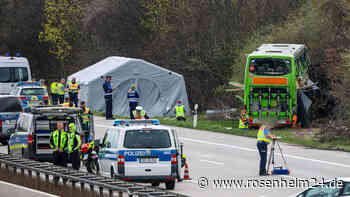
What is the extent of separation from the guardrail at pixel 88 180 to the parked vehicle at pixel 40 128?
6.44 feet

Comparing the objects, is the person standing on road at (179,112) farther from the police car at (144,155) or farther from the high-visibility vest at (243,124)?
the police car at (144,155)

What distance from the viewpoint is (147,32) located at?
66.7 metres

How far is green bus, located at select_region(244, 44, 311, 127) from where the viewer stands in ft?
121

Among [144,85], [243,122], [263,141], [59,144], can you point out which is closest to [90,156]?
[59,144]

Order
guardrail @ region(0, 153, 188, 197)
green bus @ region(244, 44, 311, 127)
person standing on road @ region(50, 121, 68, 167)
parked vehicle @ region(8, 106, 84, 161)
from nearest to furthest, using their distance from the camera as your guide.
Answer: guardrail @ region(0, 153, 188, 197), person standing on road @ region(50, 121, 68, 167), parked vehicle @ region(8, 106, 84, 161), green bus @ region(244, 44, 311, 127)

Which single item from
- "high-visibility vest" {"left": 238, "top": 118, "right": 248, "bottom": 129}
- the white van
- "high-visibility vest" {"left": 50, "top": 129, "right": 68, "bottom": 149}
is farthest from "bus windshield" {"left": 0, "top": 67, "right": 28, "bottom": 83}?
"high-visibility vest" {"left": 50, "top": 129, "right": 68, "bottom": 149}

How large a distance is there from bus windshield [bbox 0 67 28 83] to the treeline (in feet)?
39.7

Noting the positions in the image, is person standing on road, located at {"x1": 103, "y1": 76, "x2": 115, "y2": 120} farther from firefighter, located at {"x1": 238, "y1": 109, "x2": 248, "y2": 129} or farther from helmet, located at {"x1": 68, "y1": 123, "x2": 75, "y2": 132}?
helmet, located at {"x1": 68, "y1": 123, "x2": 75, "y2": 132}

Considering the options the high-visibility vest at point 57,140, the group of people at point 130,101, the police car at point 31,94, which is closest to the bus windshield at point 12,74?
the police car at point 31,94

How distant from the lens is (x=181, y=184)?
22016mm

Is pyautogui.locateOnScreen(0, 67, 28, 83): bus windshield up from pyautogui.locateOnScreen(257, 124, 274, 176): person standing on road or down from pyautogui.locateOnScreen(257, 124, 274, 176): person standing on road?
up

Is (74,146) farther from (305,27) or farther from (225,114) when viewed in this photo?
(305,27)

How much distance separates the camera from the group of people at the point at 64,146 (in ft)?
70.8

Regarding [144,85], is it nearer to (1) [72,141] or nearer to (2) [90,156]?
(2) [90,156]
